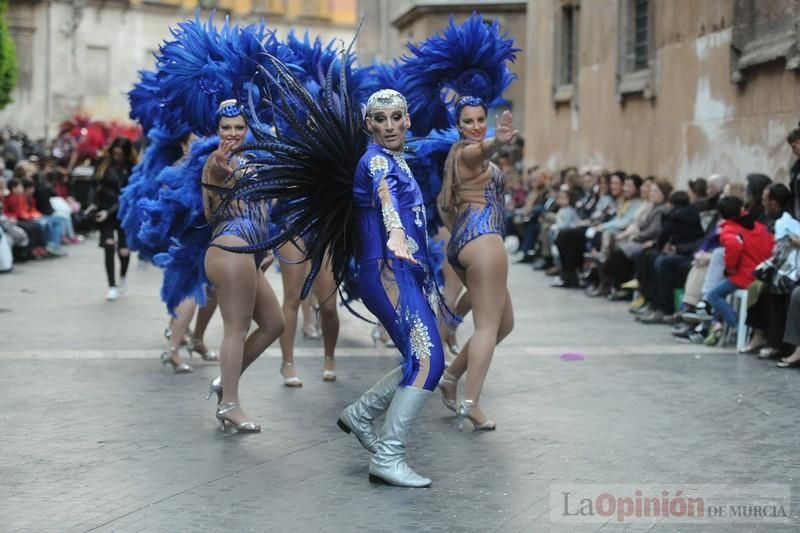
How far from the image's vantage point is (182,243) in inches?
379

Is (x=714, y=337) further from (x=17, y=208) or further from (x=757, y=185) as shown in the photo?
(x=17, y=208)

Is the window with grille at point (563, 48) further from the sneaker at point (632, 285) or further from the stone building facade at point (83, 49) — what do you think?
the stone building facade at point (83, 49)

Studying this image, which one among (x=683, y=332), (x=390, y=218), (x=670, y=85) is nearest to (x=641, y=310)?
(x=683, y=332)

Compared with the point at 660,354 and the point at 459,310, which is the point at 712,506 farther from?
the point at 660,354

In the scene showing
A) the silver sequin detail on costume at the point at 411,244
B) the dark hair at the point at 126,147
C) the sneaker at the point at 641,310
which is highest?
the dark hair at the point at 126,147

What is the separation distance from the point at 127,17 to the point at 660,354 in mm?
50149

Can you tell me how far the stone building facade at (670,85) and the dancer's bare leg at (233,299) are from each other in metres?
8.06

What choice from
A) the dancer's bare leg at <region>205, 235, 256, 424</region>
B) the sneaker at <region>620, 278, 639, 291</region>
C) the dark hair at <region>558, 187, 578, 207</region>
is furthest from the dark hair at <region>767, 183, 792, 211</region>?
the dark hair at <region>558, 187, 578, 207</region>

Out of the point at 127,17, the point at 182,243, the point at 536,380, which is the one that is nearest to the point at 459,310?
the point at 536,380

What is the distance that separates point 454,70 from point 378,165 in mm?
3460

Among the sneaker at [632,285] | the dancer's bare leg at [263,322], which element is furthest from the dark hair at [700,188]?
the dancer's bare leg at [263,322]

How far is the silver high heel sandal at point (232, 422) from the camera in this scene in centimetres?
849

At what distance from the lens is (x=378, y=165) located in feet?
23.5

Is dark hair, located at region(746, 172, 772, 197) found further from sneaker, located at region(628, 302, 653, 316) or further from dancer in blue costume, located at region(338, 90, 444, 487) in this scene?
dancer in blue costume, located at region(338, 90, 444, 487)
